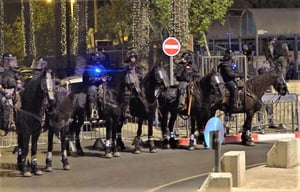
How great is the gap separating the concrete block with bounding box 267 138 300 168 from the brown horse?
12.7 feet

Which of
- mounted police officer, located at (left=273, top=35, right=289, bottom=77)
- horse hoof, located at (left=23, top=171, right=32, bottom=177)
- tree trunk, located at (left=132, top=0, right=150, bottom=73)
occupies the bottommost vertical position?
horse hoof, located at (left=23, top=171, right=32, bottom=177)

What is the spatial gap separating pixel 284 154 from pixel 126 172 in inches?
122

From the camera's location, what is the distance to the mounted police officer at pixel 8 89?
14.8 metres

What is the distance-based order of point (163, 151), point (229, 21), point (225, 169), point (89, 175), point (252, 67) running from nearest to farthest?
point (225, 169) < point (89, 175) < point (163, 151) < point (252, 67) < point (229, 21)

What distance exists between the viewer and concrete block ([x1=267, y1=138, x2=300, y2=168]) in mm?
13703

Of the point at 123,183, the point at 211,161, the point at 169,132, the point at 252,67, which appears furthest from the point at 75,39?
the point at 123,183

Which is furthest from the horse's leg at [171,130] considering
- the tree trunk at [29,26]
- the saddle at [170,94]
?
the tree trunk at [29,26]

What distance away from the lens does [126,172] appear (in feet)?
45.9

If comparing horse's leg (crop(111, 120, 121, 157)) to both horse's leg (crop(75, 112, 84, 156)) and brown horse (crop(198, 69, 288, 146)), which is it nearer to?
horse's leg (crop(75, 112, 84, 156))

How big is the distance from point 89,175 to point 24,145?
1.42m

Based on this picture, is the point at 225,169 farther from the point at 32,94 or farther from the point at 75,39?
the point at 75,39

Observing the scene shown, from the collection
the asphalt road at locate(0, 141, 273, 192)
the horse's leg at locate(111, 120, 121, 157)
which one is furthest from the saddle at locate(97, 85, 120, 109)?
the asphalt road at locate(0, 141, 273, 192)

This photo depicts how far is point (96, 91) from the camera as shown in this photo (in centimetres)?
1606

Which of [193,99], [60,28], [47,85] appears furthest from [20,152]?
[60,28]
